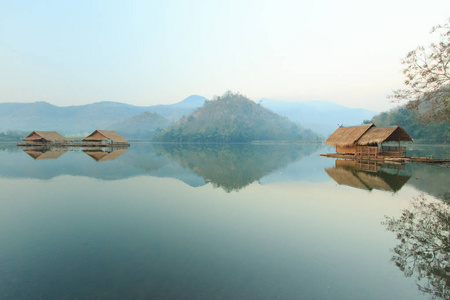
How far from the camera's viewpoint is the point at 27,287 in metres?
3.57

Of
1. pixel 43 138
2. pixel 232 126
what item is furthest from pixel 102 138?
pixel 232 126

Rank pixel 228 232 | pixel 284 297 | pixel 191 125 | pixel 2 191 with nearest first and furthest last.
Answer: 1. pixel 284 297
2. pixel 228 232
3. pixel 2 191
4. pixel 191 125

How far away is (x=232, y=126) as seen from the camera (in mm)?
87750

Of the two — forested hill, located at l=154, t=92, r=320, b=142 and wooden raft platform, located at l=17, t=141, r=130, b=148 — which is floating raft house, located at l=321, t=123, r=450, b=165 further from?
forested hill, located at l=154, t=92, r=320, b=142

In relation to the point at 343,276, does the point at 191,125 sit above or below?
above

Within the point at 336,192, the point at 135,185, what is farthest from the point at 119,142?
the point at 336,192

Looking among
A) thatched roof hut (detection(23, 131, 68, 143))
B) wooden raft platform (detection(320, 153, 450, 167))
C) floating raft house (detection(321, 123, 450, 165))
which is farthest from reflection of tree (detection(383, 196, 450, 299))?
thatched roof hut (detection(23, 131, 68, 143))

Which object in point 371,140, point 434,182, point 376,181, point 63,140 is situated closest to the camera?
point 434,182

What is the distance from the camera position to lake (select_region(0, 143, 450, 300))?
3.65m

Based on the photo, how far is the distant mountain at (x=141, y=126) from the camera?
394 feet

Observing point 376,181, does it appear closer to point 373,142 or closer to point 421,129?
point 373,142

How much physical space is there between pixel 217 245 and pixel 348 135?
2173 centimetres

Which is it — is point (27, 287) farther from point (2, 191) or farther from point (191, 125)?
point (191, 125)

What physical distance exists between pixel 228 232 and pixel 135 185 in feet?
21.5
